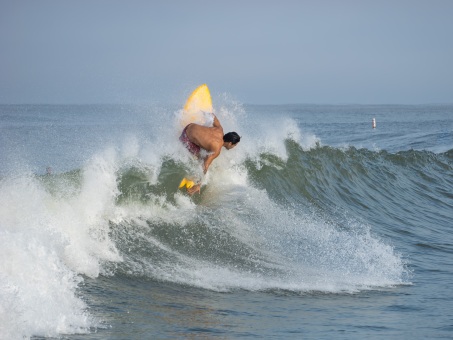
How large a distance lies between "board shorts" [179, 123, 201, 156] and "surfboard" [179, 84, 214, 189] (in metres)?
0.36

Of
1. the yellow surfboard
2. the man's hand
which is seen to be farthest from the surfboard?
the man's hand

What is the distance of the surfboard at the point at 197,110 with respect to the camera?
10.2 metres

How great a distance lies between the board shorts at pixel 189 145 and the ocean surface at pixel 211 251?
0.29 metres

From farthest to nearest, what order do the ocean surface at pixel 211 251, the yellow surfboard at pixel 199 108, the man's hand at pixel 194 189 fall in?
1. the yellow surfboard at pixel 199 108
2. the man's hand at pixel 194 189
3. the ocean surface at pixel 211 251

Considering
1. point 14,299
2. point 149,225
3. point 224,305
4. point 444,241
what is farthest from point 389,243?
point 14,299

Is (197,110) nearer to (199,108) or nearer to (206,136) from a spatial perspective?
(199,108)

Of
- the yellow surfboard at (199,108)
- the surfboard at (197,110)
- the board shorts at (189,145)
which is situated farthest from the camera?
the yellow surfboard at (199,108)

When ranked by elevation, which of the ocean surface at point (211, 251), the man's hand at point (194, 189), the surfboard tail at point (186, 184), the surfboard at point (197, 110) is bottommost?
the ocean surface at point (211, 251)

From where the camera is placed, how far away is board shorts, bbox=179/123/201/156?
33.0 feet

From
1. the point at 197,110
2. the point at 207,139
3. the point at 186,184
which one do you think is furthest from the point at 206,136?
the point at 197,110

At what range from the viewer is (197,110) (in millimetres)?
10695

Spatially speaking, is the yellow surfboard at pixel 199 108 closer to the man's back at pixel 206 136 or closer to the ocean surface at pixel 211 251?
the ocean surface at pixel 211 251

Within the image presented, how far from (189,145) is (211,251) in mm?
2260

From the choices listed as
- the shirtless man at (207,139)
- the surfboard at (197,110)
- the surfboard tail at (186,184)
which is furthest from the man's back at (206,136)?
the surfboard tail at (186,184)
